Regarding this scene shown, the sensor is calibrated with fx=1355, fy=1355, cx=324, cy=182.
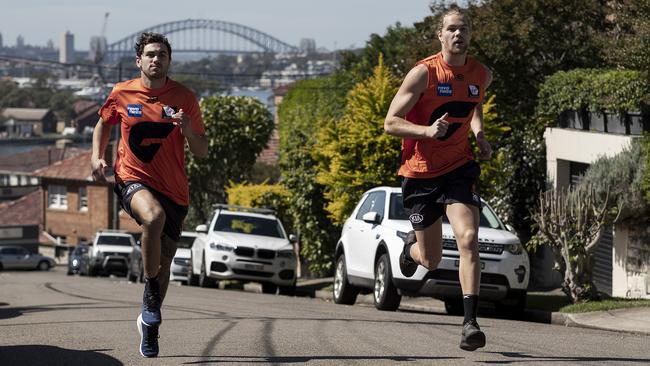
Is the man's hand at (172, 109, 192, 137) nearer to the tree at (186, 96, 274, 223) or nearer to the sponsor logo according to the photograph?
the sponsor logo

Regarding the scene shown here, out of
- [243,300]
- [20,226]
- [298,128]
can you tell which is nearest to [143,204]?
[243,300]

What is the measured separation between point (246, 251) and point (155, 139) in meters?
16.0

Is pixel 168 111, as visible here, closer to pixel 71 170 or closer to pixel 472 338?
pixel 472 338

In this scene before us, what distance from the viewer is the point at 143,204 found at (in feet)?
30.5

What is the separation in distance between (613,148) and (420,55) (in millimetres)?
8672

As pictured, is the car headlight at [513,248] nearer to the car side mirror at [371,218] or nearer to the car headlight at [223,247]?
the car side mirror at [371,218]

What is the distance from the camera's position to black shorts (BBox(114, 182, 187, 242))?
9461 millimetres

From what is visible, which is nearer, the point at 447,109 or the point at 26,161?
the point at 447,109

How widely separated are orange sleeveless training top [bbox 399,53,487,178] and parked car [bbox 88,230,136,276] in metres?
34.2

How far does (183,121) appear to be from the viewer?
9.23 metres

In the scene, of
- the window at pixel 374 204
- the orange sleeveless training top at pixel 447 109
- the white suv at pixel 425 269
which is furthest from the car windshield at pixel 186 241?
the orange sleeveless training top at pixel 447 109

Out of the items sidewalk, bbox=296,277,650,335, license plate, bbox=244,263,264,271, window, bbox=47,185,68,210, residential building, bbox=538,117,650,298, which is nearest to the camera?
sidewalk, bbox=296,277,650,335

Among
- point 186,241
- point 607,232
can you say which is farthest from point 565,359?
point 186,241

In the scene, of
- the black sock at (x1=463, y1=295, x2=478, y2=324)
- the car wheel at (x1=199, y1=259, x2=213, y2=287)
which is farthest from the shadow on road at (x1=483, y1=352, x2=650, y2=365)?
the car wheel at (x1=199, y1=259, x2=213, y2=287)
